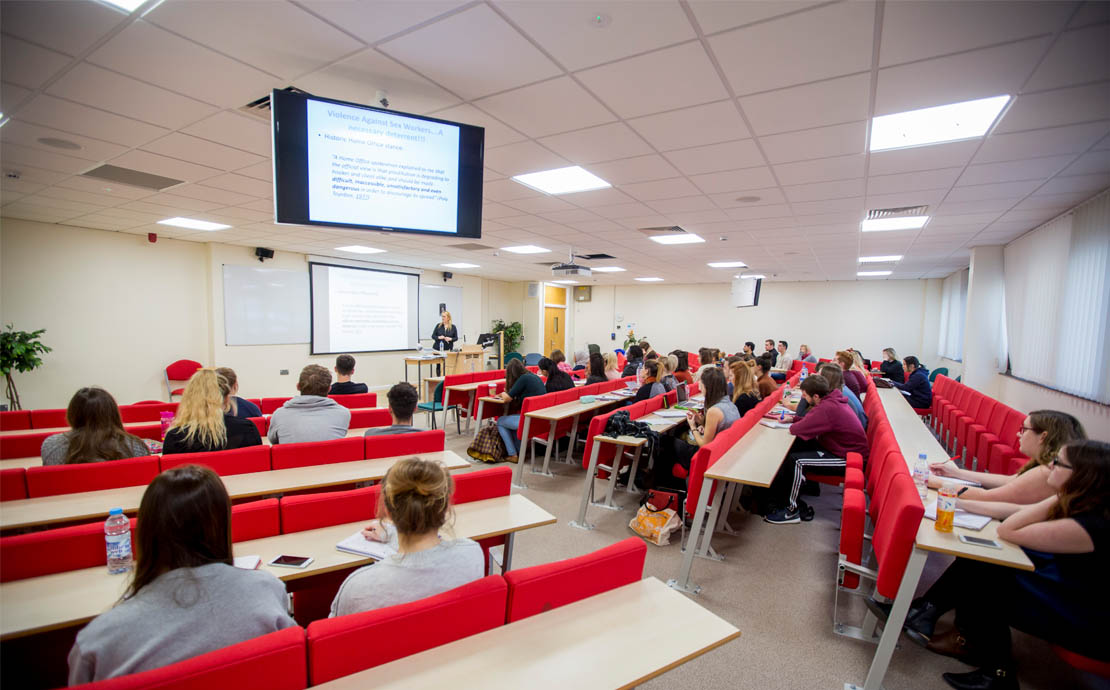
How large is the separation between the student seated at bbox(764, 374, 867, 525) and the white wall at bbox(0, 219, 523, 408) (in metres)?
9.40

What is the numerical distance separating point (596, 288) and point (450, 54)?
48.5 feet

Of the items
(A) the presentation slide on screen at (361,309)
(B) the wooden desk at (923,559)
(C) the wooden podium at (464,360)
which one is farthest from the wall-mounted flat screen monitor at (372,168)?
(A) the presentation slide on screen at (361,309)

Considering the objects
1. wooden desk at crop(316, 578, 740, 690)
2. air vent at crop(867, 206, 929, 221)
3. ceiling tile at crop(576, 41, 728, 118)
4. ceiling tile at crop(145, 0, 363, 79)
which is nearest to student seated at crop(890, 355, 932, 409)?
air vent at crop(867, 206, 929, 221)

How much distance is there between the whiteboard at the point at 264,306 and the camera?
28.5 feet

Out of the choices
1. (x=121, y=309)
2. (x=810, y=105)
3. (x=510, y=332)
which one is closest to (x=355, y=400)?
(x=810, y=105)

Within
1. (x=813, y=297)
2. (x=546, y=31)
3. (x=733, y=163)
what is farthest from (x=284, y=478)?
(x=813, y=297)

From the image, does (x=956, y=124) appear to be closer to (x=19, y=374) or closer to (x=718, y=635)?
(x=718, y=635)

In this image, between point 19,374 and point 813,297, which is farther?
point 813,297

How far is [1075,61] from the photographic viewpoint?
2221mm

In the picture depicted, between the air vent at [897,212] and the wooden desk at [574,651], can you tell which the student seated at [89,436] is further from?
the air vent at [897,212]

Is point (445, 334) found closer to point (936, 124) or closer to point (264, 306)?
point (264, 306)

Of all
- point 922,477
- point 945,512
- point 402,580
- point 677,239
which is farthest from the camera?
point 677,239

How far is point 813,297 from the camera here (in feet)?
43.9

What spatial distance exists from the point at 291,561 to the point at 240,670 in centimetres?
91
